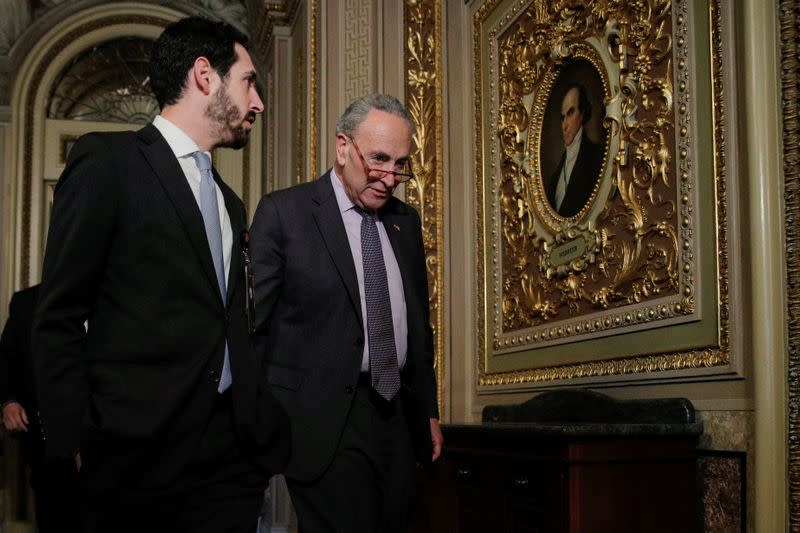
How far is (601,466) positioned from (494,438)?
2.28ft

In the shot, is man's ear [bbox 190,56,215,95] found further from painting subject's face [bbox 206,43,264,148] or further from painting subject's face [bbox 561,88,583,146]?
A: painting subject's face [bbox 561,88,583,146]

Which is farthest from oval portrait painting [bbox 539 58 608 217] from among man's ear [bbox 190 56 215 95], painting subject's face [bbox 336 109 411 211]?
man's ear [bbox 190 56 215 95]

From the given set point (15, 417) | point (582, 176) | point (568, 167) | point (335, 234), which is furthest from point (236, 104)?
point (15, 417)

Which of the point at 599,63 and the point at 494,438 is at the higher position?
the point at 599,63

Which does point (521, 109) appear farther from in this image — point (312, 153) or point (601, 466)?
point (601, 466)

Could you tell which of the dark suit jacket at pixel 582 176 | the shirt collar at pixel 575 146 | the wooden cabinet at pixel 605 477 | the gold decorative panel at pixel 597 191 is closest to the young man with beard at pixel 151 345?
the wooden cabinet at pixel 605 477

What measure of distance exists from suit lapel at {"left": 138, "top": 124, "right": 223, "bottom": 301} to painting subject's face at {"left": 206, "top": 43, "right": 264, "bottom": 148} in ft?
0.52

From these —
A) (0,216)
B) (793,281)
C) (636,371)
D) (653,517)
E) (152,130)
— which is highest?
(0,216)

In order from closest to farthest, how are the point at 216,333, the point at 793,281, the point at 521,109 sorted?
Answer: the point at 216,333 → the point at 793,281 → the point at 521,109

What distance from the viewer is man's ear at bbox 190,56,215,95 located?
250cm

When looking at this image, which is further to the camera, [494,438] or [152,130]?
[494,438]

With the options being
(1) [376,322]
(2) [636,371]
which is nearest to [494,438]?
(2) [636,371]

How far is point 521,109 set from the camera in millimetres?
5410

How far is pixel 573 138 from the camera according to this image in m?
4.80
